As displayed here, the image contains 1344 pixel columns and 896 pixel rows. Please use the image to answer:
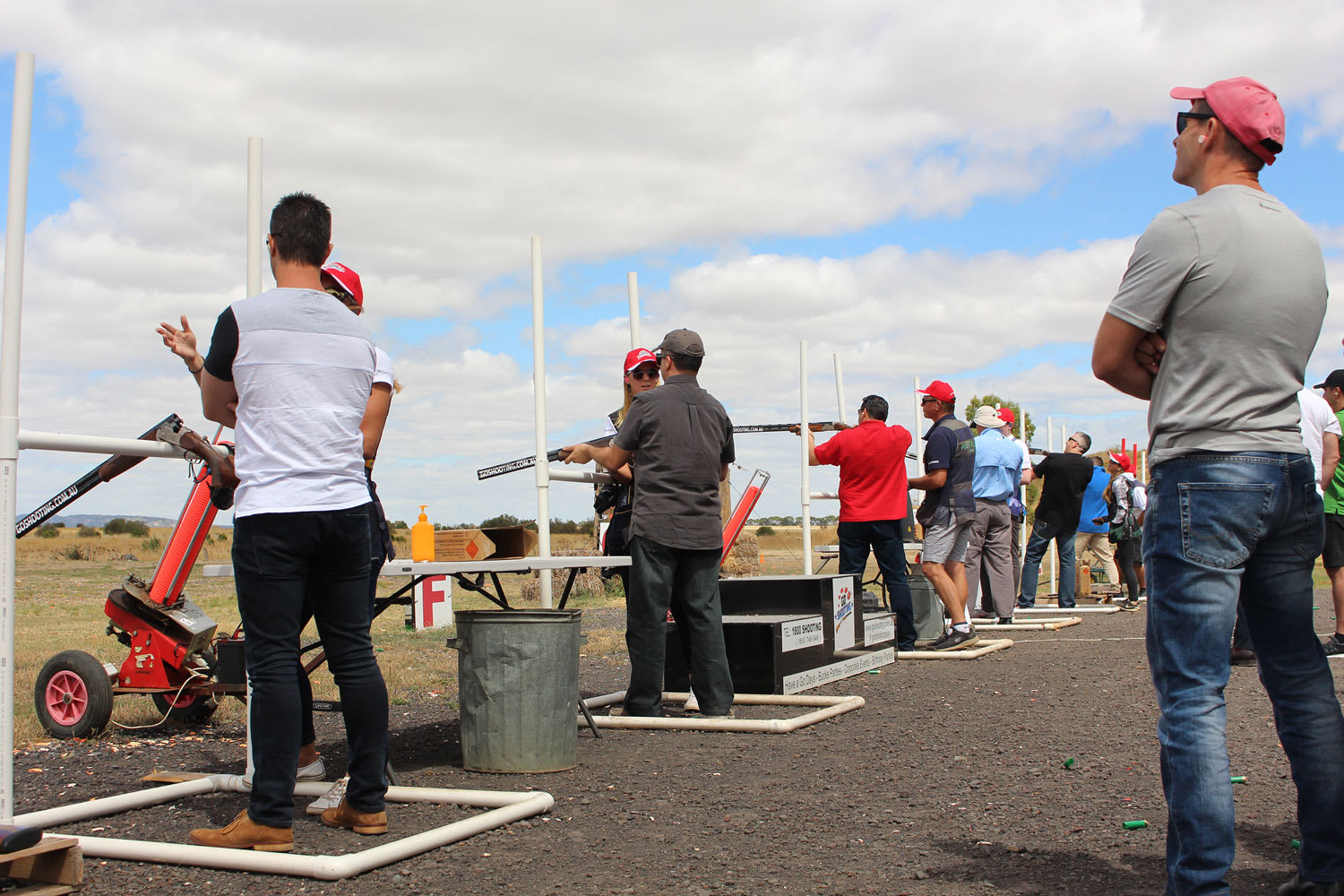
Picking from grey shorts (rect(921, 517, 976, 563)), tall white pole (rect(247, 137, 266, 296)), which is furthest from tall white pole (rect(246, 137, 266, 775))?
grey shorts (rect(921, 517, 976, 563))

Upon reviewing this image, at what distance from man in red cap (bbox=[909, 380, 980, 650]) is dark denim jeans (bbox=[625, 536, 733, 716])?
374 centimetres

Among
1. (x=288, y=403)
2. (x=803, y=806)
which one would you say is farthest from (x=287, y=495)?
(x=803, y=806)

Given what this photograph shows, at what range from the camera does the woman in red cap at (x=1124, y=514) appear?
571 inches

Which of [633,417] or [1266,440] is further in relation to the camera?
[633,417]

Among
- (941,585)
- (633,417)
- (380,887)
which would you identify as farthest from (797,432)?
(380,887)

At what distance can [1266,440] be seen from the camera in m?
2.64

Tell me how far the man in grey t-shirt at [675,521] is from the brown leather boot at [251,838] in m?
2.73

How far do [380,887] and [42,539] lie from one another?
201 ft

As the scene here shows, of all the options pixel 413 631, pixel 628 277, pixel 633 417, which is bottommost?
pixel 413 631

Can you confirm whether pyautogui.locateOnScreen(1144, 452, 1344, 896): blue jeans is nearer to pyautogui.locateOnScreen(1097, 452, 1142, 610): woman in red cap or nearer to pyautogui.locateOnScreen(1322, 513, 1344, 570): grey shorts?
pyautogui.locateOnScreen(1322, 513, 1344, 570): grey shorts

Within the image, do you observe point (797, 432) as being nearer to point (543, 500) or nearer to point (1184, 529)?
point (543, 500)

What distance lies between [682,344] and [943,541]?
13.8ft

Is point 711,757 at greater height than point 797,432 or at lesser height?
lesser

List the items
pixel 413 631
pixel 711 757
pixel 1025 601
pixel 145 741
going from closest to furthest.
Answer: pixel 711 757 < pixel 145 741 < pixel 413 631 < pixel 1025 601
